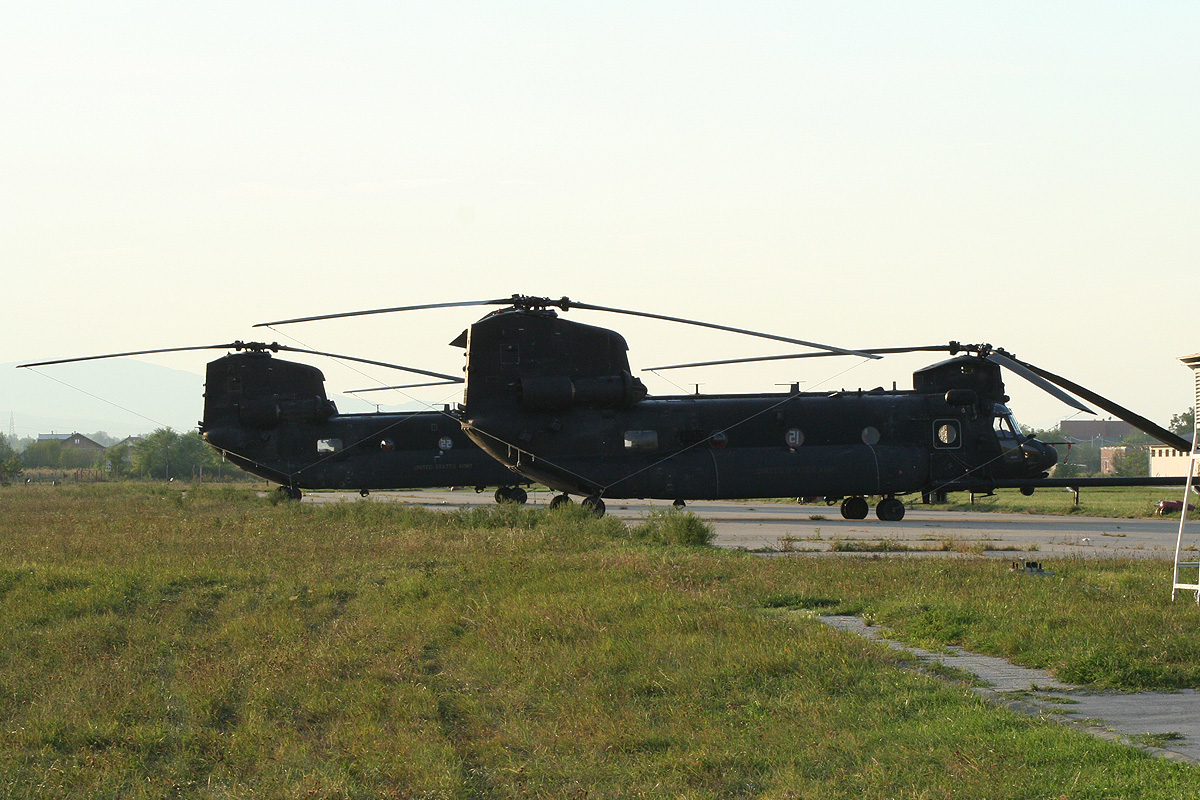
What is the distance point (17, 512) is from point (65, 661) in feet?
91.5

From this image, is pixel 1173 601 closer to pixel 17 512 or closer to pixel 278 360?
pixel 278 360

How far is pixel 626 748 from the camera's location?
7.75m

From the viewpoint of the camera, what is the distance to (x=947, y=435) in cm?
3036

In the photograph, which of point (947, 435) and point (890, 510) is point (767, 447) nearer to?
point (890, 510)

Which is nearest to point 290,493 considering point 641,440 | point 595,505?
point 595,505

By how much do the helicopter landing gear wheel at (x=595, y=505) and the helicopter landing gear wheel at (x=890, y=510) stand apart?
26.6ft

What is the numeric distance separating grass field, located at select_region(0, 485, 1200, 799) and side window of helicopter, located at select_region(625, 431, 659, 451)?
9304mm

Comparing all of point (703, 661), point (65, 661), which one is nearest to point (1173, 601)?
point (703, 661)

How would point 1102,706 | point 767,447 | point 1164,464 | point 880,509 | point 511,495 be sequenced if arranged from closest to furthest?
point 1102,706 < point 767,447 < point 880,509 < point 511,495 < point 1164,464

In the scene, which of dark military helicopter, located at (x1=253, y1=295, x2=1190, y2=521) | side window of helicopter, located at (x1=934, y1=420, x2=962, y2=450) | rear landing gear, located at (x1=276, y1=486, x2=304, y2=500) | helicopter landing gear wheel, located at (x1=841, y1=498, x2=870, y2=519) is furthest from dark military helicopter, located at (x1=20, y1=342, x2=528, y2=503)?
side window of helicopter, located at (x1=934, y1=420, x2=962, y2=450)

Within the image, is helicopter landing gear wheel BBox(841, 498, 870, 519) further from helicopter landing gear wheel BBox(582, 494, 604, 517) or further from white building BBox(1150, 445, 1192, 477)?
white building BBox(1150, 445, 1192, 477)

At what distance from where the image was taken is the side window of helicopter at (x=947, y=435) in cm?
3034

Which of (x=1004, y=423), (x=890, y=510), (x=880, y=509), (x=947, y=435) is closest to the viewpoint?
(x=947, y=435)

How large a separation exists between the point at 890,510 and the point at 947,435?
103 inches
